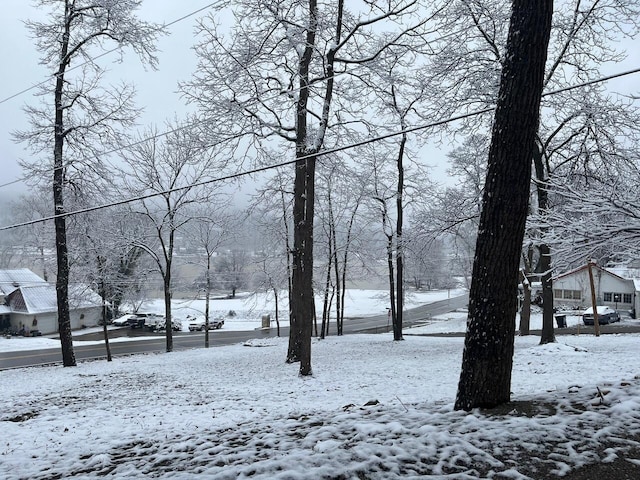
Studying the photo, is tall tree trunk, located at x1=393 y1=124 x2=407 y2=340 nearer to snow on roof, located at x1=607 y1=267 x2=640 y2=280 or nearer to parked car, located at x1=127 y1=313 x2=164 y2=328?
parked car, located at x1=127 y1=313 x2=164 y2=328

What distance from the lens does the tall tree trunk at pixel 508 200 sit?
4809 mm

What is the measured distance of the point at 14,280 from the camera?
42438 mm

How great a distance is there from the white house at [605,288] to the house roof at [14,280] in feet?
156

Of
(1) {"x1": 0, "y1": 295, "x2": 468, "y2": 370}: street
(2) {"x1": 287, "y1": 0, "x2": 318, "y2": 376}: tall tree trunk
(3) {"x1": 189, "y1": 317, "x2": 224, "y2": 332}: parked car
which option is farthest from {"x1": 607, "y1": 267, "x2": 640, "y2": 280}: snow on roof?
(2) {"x1": 287, "y1": 0, "x2": 318, "y2": 376}: tall tree trunk

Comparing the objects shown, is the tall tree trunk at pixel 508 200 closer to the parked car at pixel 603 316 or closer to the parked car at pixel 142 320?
the parked car at pixel 603 316

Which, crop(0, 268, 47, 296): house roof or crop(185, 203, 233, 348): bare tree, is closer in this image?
crop(185, 203, 233, 348): bare tree

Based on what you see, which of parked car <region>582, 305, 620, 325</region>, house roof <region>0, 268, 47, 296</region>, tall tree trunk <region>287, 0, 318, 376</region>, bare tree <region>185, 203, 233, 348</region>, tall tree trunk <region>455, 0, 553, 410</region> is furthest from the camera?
house roof <region>0, 268, 47, 296</region>

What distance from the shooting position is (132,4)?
1557 cm

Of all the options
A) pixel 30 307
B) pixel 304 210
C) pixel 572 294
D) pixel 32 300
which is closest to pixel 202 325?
pixel 30 307

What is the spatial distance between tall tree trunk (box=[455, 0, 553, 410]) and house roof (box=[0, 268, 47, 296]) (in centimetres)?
4521

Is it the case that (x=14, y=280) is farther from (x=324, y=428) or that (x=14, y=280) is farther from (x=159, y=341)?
(x=324, y=428)

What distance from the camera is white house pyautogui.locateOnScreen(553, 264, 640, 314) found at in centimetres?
4285

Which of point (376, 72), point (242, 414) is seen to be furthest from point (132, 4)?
point (242, 414)

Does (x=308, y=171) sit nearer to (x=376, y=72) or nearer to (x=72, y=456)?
(x=376, y=72)
